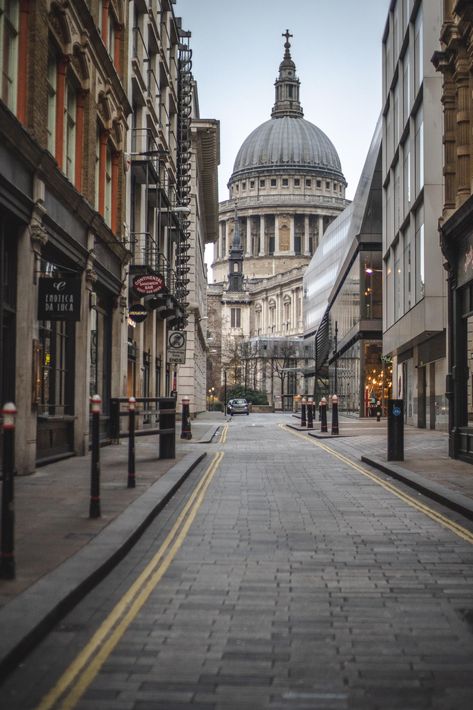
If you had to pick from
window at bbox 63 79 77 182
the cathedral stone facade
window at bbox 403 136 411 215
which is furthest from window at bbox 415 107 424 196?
the cathedral stone facade

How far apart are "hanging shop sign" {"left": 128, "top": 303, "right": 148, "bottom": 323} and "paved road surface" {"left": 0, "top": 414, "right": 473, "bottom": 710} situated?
51.9ft

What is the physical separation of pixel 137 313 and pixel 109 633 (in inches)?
841

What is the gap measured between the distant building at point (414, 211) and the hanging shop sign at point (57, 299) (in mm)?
17591

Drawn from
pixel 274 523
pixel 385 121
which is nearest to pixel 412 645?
pixel 274 523

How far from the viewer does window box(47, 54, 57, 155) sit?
56.0 ft

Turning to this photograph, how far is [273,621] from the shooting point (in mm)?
6359

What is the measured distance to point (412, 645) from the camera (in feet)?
19.0

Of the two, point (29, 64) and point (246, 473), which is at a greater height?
point (29, 64)

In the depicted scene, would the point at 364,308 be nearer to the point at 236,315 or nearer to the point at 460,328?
the point at 460,328

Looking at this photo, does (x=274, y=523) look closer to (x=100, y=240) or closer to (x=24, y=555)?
(x=24, y=555)

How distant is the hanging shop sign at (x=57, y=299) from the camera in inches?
597

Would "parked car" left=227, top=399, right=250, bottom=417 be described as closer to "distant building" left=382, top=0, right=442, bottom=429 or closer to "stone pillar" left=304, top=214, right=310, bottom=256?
"distant building" left=382, top=0, right=442, bottom=429

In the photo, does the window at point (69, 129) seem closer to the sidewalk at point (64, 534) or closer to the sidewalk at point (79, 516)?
the sidewalk at point (79, 516)

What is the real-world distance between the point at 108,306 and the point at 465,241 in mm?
8990
